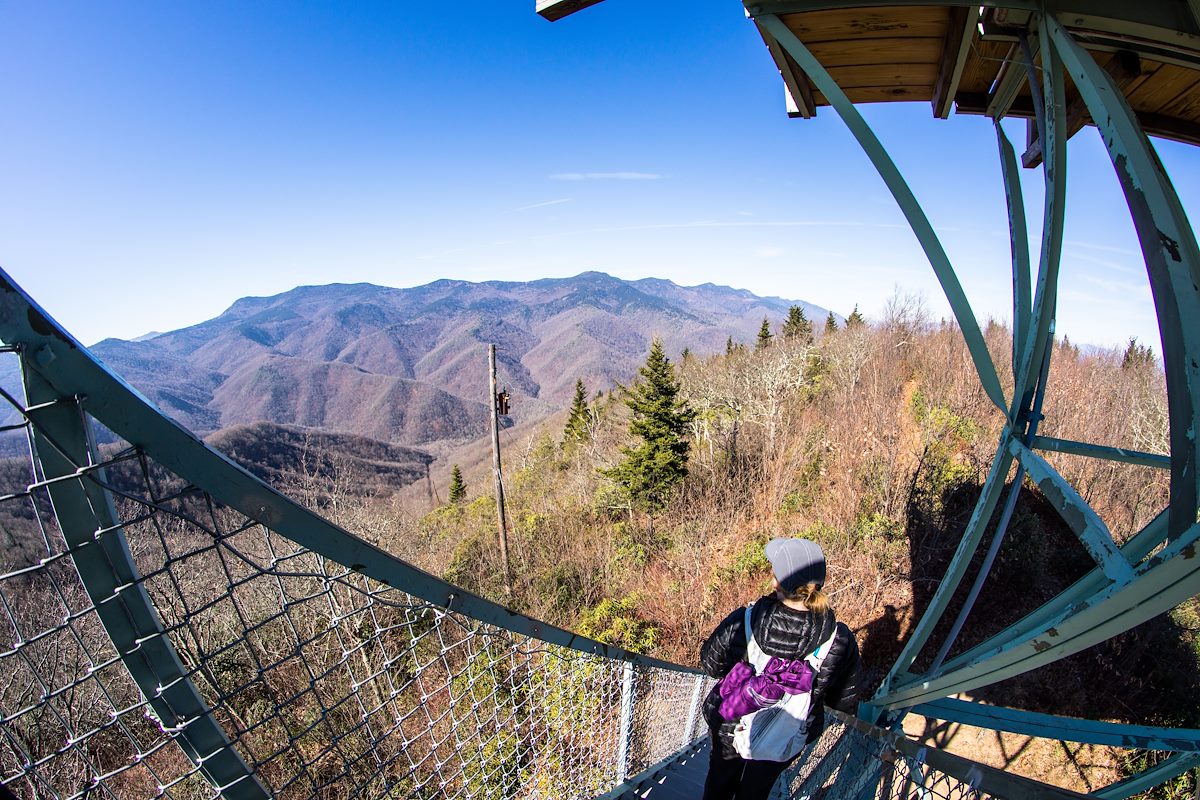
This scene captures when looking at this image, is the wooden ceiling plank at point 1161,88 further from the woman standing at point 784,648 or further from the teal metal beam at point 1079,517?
the woman standing at point 784,648

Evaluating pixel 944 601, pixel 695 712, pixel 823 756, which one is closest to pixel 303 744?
pixel 695 712

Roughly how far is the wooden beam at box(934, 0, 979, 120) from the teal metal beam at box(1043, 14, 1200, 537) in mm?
1082

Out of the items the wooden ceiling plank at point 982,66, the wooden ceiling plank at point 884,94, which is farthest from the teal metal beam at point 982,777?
the wooden ceiling plank at point 884,94

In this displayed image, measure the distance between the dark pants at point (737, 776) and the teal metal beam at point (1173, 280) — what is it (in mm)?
1976

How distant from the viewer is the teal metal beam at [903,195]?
7.07 ft

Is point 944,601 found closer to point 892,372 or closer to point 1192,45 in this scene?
point 1192,45

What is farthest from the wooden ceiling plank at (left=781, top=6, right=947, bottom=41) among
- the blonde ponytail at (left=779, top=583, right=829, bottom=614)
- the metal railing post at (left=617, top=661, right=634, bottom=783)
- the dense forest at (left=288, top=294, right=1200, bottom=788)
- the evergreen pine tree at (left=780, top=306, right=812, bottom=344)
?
the evergreen pine tree at (left=780, top=306, right=812, bottom=344)

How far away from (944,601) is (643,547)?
12.1 metres

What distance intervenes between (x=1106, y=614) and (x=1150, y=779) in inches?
86.1

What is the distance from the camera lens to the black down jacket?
7.80 ft

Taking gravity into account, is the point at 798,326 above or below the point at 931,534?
above

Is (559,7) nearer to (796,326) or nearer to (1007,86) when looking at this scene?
(1007,86)

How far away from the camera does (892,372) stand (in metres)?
12.0

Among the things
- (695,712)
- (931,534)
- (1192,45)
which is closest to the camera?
(1192,45)
